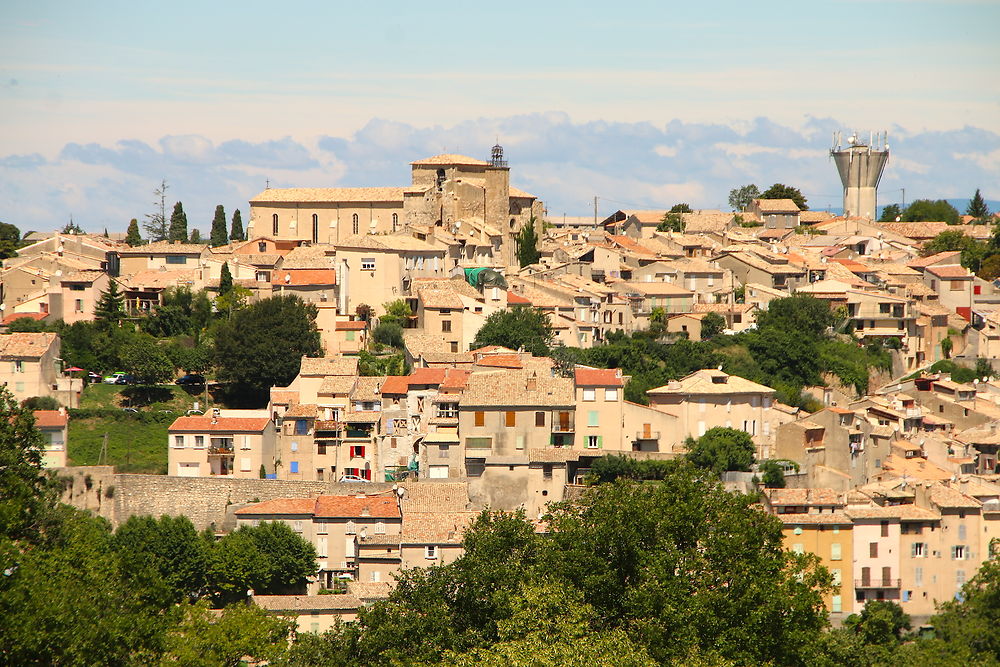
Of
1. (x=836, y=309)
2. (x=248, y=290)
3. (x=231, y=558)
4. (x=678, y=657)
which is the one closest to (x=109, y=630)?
(x=678, y=657)

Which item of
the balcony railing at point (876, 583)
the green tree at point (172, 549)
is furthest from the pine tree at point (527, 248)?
the green tree at point (172, 549)

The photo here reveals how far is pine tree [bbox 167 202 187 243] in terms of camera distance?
8038 centimetres

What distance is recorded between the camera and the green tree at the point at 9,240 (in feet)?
234

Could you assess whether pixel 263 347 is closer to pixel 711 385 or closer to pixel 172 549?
pixel 172 549

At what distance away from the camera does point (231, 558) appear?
46.7m

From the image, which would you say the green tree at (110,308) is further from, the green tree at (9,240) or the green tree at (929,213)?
the green tree at (929,213)

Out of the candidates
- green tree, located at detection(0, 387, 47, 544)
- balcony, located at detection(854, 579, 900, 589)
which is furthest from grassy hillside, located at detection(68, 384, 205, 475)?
balcony, located at detection(854, 579, 900, 589)

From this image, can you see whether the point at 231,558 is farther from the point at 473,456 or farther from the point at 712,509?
the point at 712,509

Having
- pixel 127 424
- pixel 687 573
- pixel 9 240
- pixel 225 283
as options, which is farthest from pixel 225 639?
pixel 9 240

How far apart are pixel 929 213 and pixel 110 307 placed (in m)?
57.3

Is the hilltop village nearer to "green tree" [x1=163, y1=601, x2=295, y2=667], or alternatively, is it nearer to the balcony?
the balcony

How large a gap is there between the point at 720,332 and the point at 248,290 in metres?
18.3

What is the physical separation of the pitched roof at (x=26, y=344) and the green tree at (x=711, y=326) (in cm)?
2416

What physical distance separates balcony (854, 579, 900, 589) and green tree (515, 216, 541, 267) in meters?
25.8
